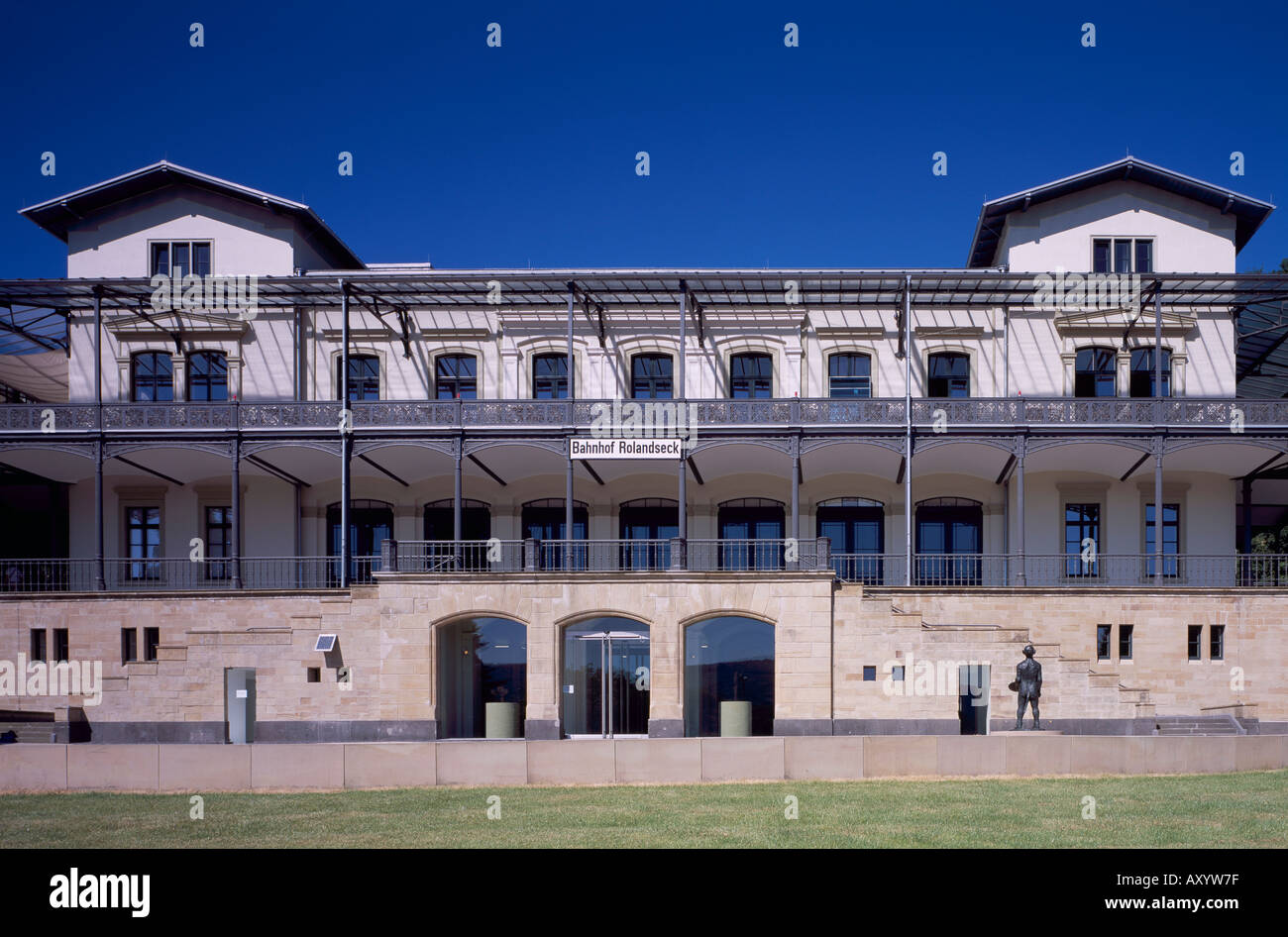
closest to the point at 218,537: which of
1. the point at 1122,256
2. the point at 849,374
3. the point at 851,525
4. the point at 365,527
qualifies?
the point at 365,527

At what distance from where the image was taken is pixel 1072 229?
29.6m

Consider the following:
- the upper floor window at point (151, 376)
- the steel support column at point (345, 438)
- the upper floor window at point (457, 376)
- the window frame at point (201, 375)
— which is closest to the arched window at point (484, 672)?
the steel support column at point (345, 438)

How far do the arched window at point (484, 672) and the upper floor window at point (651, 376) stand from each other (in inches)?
339

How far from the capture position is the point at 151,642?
25953 mm

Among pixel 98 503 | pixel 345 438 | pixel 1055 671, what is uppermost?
pixel 345 438

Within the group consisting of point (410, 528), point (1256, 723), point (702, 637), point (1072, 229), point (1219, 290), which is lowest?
point (1256, 723)

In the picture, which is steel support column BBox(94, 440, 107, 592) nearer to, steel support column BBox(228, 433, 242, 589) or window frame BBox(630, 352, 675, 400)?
steel support column BBox(228, 433, 242, 589)

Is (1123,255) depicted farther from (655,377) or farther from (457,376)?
(457,376)

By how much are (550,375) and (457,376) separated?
2.43 meters

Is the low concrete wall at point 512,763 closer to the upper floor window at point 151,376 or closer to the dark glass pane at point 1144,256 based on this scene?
the upper floor window at point 151,376
